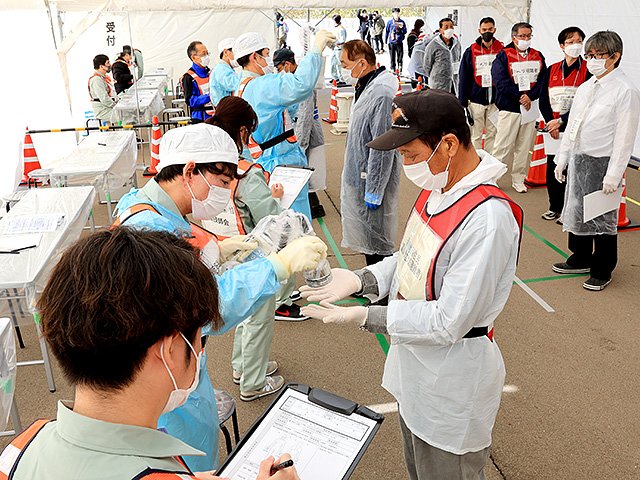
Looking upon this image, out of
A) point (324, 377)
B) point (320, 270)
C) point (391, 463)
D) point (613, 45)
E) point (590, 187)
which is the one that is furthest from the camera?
point (590, 187)

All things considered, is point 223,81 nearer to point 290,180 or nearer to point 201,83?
point 201,83

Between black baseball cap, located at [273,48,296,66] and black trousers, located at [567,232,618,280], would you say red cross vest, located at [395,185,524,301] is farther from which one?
black baseball cap, located at [273,48,296,66]

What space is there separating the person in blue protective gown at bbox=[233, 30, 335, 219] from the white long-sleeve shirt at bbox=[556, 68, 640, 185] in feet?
6.78

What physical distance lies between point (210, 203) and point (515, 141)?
5.74 metres

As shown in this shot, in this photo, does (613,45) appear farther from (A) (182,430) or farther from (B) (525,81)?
(A) (182,430)

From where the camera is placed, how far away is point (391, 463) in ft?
9.57

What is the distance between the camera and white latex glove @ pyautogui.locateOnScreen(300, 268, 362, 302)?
2.16 meters

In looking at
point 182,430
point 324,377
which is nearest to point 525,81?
point 324,377

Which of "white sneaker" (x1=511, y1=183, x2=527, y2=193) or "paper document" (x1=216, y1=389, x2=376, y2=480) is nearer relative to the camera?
"paper document" (x1=216, y1=389, x2=376, y2=480)

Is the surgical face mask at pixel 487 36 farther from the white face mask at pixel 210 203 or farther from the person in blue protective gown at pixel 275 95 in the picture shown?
the white face mask at pixel 210 203

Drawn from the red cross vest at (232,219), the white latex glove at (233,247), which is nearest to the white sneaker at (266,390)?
the red cross vest at (232,219)

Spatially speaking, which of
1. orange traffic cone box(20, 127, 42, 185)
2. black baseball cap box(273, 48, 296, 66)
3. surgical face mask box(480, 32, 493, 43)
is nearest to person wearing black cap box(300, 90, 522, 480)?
black baseball cap box(273, 48, 296, 66)

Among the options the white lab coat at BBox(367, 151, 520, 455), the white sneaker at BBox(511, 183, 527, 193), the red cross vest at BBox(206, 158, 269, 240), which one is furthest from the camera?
the white sneaker at BBox(511, 183, 527, 193)

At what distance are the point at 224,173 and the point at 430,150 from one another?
2.71 ft
